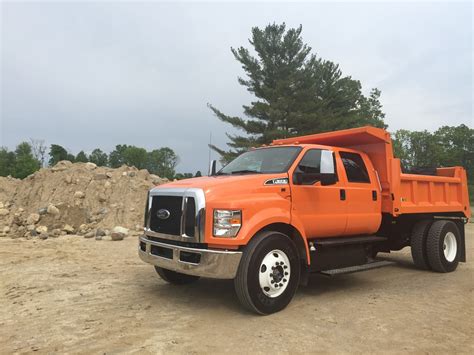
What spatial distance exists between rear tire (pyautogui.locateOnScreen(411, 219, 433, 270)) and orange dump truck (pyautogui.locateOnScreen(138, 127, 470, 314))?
0.06ft

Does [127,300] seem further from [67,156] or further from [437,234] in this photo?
[67,156]

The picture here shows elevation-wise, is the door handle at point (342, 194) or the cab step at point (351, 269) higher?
the door handle at point (342, 194)

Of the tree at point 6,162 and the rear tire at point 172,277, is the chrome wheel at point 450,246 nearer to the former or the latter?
the rear tire at point 172,277

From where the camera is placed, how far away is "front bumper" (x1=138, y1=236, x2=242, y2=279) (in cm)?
491

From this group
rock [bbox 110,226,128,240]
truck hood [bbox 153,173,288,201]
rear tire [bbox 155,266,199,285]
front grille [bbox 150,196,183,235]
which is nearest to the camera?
truck hood [bbox 153,173,288,201]

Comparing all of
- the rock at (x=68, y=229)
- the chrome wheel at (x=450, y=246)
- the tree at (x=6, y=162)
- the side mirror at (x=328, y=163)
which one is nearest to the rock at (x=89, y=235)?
the rock at (x=68, y=229)

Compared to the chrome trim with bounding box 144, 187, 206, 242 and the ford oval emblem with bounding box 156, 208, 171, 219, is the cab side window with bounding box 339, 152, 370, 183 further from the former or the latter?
the ford oval emblem with bounding box 156, 208, 171, 219

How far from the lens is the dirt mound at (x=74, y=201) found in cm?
1514

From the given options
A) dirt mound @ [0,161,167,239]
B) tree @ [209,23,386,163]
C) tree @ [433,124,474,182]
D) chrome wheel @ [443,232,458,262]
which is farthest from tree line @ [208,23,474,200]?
tree @ [433,124,474,182]

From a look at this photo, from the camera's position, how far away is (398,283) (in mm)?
7082

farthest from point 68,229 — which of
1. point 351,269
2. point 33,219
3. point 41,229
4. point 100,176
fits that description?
point 351,269

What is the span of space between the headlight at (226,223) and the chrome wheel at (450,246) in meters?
5.39

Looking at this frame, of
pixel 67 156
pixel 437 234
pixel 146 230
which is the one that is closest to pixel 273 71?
pixel 437 234

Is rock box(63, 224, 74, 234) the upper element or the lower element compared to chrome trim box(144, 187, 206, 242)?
lower
